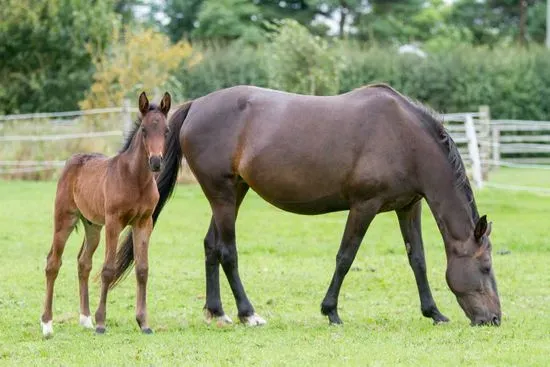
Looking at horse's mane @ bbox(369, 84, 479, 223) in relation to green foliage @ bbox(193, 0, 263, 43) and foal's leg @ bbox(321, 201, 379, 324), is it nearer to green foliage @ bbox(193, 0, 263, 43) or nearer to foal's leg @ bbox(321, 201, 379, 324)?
foal's leg @ bbox(321, 201, 379, 324)

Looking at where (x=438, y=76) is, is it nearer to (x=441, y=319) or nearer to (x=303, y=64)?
(x=303, y=64)

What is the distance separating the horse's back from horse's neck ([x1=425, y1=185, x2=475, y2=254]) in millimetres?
323

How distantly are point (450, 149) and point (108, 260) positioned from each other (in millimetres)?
2831

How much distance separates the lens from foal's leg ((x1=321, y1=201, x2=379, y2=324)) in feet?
27.8

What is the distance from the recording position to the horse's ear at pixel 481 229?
324 inches

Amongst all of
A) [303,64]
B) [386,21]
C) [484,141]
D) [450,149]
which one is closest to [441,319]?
[450,149]

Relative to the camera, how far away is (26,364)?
6.66 metres

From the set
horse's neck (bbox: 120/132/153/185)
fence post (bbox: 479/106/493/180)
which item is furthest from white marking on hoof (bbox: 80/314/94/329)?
fence post (bbox: 479/106/493/180)

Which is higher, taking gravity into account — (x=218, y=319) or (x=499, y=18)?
(x=218, y=319)

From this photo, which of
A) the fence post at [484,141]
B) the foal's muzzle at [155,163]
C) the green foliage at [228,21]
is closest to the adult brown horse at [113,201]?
the foal's muzzle at [155,163]

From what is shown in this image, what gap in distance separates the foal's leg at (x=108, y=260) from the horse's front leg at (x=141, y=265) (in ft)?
0.57

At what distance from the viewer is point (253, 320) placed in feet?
28.2

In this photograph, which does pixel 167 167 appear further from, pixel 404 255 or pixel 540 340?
pixel 404 255

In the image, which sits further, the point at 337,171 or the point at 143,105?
the point at 337,171
